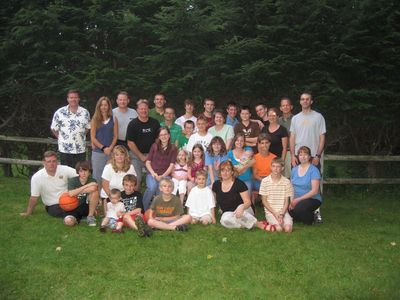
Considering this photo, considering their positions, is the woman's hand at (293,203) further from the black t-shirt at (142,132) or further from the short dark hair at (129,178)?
the black t-shirt at (142,132)

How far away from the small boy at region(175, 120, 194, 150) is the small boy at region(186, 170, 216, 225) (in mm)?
1112

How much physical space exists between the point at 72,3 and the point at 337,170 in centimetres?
741

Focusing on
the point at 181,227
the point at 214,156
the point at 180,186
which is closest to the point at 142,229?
the point at 181,227

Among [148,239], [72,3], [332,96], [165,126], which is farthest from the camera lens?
[72,3]

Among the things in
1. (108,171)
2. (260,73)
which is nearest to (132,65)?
(260,73)

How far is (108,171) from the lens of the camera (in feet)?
24.6

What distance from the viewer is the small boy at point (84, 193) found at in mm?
7246

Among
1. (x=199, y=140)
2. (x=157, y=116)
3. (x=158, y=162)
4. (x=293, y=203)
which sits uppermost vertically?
(x=157, y=116)

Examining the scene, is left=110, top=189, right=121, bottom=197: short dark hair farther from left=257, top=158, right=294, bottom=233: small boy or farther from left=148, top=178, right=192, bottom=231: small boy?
left=257, top=158, right=294, bottom=233: small boy

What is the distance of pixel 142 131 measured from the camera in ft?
26.2

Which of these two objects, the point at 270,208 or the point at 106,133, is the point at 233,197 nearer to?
the point at 270,208

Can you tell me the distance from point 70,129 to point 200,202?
2720mm

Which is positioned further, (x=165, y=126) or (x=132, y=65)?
(x=132, y=65)

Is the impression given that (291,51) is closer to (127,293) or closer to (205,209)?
(205,209)
